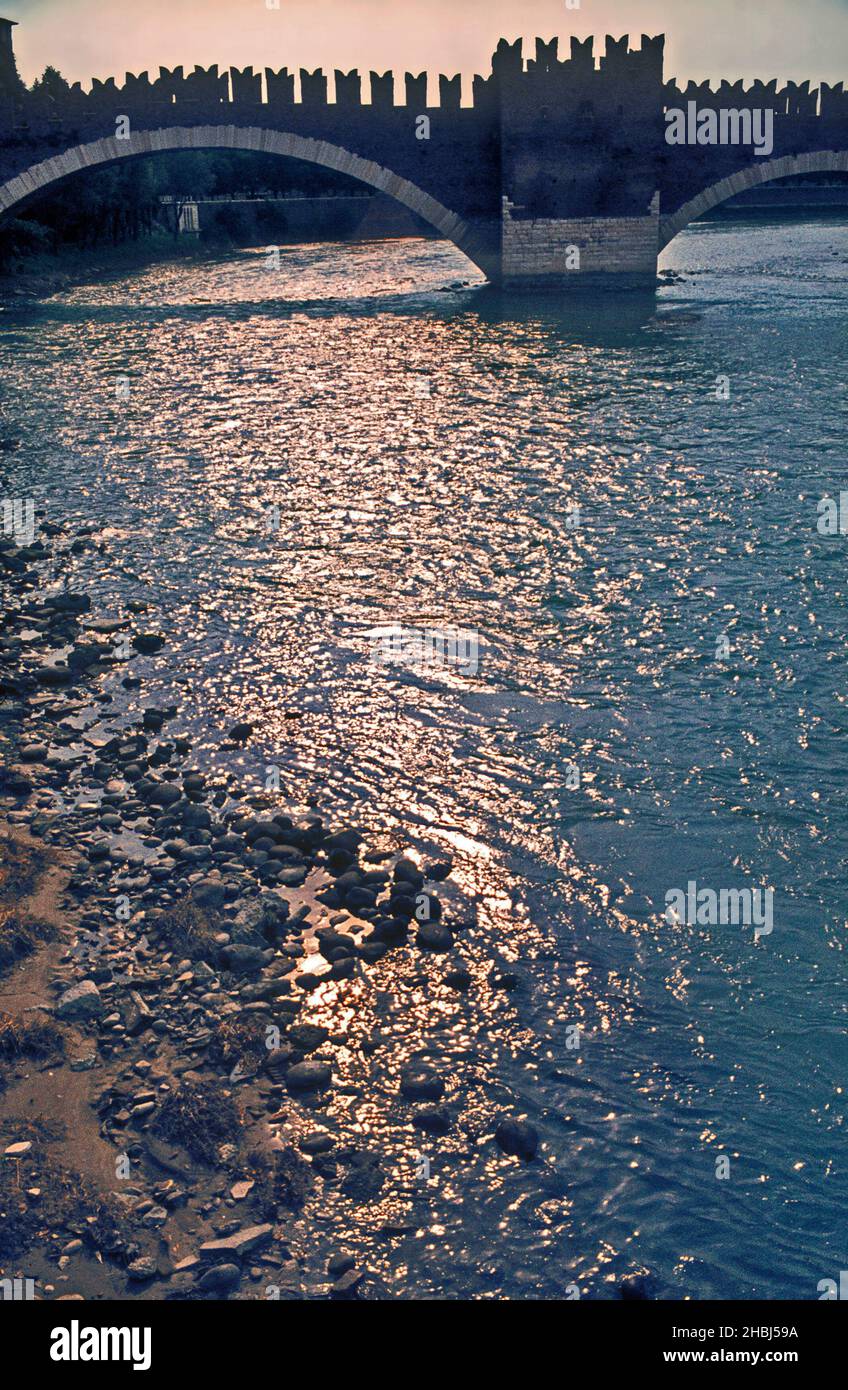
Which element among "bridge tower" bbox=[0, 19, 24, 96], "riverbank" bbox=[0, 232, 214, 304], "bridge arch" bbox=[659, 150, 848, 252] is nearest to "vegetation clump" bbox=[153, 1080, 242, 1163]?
"riverbank" bbox=[0, 232, 214, 304]

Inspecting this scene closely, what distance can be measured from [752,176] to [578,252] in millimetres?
5173

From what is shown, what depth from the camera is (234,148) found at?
3334cm

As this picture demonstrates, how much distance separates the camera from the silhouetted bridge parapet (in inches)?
1282

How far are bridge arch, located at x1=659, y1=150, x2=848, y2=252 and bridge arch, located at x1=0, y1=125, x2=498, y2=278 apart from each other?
191 inches

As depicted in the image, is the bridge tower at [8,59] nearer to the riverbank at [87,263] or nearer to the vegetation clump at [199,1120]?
the riverbank at [87,263]

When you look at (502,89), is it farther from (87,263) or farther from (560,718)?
(560,718)

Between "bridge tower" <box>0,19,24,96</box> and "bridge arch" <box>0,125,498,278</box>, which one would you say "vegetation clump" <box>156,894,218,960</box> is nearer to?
"bridge arch" <box>0,125,498,278</box>

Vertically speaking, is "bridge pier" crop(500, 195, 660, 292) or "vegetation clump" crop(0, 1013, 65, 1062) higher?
"bridge pier" crop(500, 195, 660, 292)

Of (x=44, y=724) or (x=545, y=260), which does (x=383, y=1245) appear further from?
(x=545, y=260)

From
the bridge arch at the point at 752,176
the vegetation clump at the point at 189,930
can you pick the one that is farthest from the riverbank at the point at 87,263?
the vegetation clump at the point at 189,930

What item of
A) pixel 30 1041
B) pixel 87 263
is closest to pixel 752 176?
pixel 87 263

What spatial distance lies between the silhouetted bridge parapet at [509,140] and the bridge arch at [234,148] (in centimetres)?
4

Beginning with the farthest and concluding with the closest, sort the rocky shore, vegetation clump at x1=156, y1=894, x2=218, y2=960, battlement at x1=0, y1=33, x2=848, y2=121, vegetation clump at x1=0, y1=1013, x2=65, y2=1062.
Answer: battlement at x1=0, y1=33, x2=848, y2=121
vegetation clump at x1=156, y1=894, x2=218, y2=960
vegetation clump at x1=0, y1=1013, x2=65, y2=1062
the rocky shore
